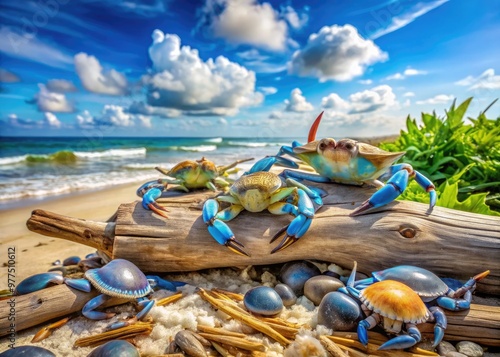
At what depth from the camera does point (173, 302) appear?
2.72m

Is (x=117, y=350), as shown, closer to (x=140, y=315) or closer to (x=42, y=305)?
(x=140, y=315)

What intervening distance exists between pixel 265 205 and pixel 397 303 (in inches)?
51.9

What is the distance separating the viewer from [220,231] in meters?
2.76

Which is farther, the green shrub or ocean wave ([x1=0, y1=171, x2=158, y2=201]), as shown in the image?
ocean wave ([x1=0, y1=171, x2=158, y2=201])

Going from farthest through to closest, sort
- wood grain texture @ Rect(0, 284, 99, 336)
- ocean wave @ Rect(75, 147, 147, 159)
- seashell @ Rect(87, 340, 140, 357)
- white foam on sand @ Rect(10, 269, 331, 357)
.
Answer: ocean wave @ Rect(75, 147, 147, 159) → wood grain texture @ Rect(0, 284, 99, 336) → white foam on sand @ Rect(10, 269, 331, 357) → seashell @ Rect(87, 340, 140, 357)

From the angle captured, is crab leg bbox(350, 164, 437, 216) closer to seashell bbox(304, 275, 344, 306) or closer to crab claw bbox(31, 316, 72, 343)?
seashell bbox(304, 275, 344, 306)

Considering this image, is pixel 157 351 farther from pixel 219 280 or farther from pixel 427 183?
pixel 427 183

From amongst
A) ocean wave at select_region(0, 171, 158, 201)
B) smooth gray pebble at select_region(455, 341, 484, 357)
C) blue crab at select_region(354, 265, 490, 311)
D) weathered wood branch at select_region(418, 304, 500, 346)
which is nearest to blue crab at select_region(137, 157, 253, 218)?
blue crab at select_region(354, 265, 490, 311)

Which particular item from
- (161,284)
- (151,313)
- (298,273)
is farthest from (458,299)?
(161,284)

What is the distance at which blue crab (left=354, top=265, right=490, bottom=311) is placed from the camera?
225 centimetres

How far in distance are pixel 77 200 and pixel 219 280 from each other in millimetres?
6763

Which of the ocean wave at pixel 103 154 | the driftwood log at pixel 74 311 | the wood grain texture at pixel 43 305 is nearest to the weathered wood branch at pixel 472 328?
the driftwood log at pixel 74 311

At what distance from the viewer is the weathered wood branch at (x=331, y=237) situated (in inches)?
108

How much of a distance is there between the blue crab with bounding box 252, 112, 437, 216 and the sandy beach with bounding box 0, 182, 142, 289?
11.7ft
